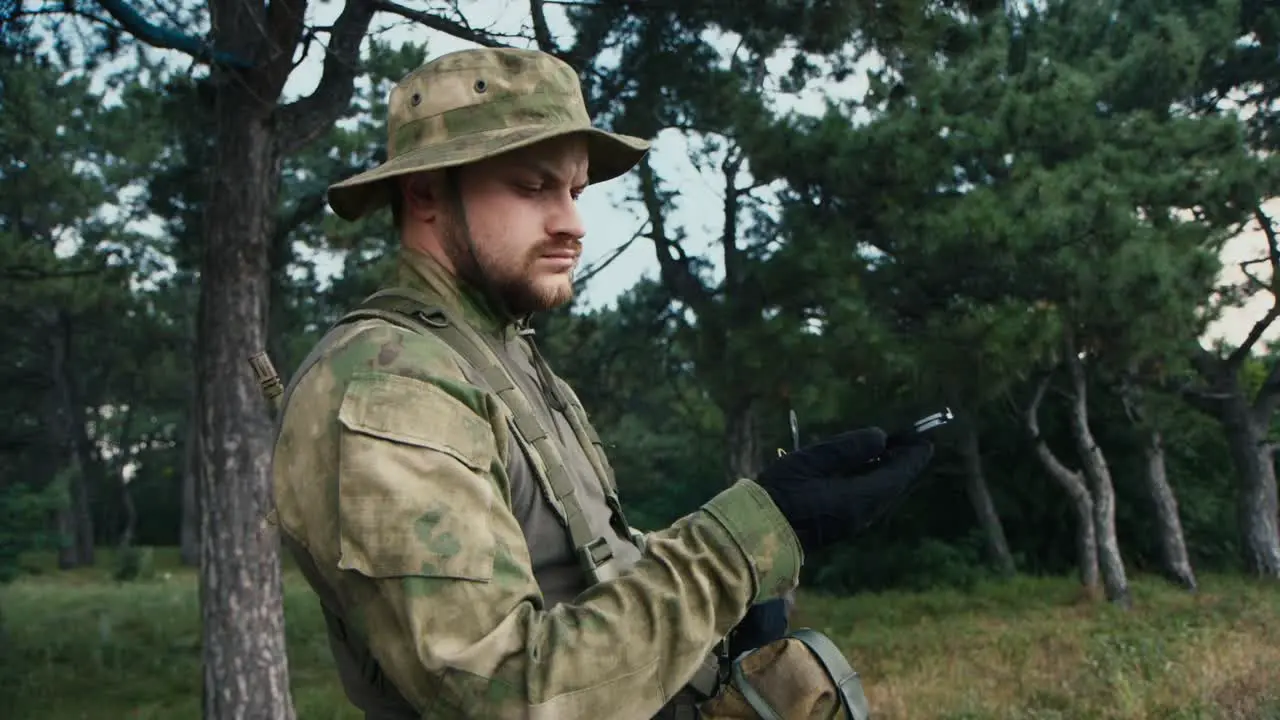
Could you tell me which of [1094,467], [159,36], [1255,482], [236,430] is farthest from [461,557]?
[1255,482]

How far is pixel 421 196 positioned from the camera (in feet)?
5.92

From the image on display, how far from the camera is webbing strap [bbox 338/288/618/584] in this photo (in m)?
1.64

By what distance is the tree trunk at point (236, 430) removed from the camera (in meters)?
6.43

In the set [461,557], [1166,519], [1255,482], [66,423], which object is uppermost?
[66,423]

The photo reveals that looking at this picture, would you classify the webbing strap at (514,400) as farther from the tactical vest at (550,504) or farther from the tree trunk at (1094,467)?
the tree trunk at (1094,467)

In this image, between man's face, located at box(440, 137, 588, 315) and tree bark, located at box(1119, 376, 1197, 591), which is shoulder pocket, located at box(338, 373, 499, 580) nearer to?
man's face, located at box(440, 137, 588, 315)

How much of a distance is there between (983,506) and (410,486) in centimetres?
1747

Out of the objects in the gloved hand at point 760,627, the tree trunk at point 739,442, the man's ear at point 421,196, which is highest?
the tree trunk at point 739,442

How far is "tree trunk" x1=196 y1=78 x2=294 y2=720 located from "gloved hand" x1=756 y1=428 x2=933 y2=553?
5.29 m

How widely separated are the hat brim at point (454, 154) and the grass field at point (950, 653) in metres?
5.44

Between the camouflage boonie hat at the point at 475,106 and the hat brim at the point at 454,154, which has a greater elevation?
the camouflage boonie hat at the point at 475,106

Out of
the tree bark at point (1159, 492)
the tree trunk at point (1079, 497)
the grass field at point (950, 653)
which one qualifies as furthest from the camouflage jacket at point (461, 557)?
the tree bark at point (1159, 492)

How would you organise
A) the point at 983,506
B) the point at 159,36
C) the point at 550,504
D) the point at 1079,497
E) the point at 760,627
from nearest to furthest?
the point at 550,504, the point at 760,627, the point at 159,36, the point at 1079,497, the point at 983,506

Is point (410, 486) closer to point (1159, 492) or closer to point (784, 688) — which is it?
point (784, 688)
